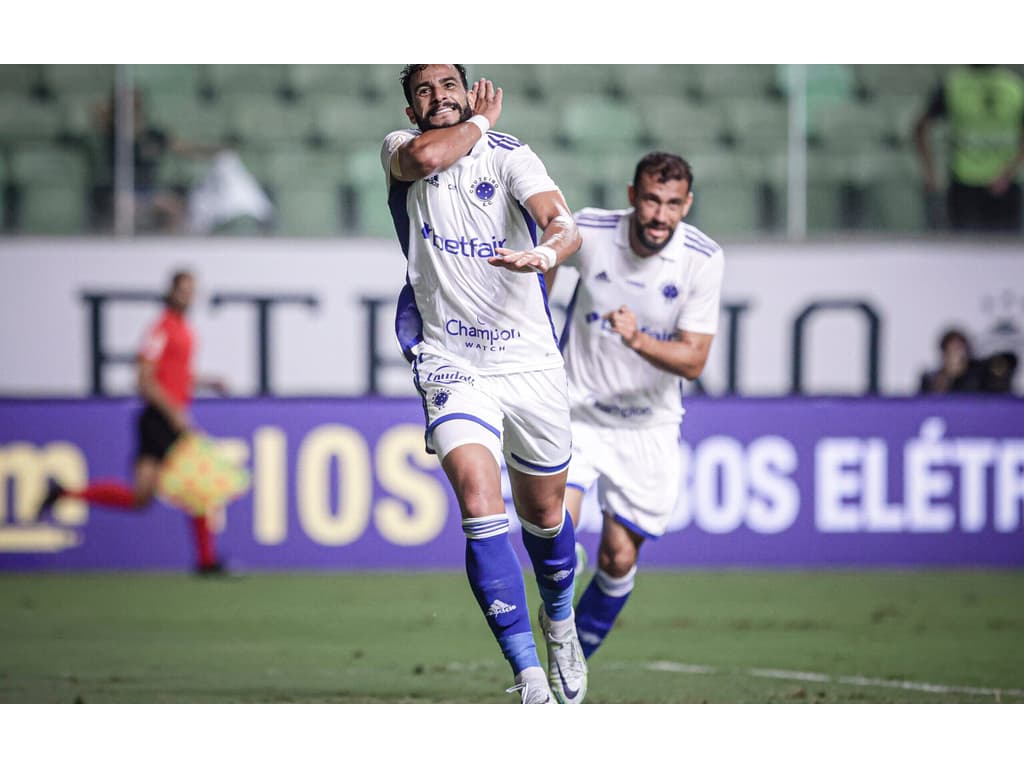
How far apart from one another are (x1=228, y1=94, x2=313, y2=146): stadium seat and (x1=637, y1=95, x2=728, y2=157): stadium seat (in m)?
2.63

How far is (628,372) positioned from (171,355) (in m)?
5.17

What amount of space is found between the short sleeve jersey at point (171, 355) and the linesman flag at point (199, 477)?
0.32 m

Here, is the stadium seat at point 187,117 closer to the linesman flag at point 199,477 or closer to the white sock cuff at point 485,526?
the linesman flag at point 199,477

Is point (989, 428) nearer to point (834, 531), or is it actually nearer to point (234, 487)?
point (834, 531)

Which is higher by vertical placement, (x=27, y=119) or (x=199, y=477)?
(x=27, y=119)

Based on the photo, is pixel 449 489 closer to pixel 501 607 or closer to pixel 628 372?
pixel 628 372

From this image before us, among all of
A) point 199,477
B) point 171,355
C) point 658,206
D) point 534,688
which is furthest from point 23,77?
point 534,688

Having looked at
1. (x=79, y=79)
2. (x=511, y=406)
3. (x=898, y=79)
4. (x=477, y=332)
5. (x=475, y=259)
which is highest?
(x=898, y=79)

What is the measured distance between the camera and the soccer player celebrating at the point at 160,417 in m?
10.9

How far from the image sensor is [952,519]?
11.3 m

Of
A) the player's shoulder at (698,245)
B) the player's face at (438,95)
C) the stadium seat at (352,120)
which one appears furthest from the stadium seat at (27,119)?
the player's face at (438,95)

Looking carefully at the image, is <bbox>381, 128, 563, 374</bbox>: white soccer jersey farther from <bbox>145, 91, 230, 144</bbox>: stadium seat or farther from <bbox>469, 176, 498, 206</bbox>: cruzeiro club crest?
<bbox>145, 91, 230, 144</bbox>: stadium seat

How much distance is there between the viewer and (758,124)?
1256 cm

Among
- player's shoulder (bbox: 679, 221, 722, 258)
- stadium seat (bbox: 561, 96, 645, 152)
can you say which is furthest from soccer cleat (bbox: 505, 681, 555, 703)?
stadium seat (bbox: 561, 96, 645, 152)
